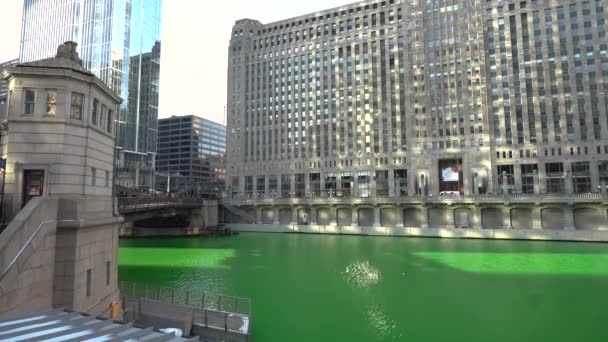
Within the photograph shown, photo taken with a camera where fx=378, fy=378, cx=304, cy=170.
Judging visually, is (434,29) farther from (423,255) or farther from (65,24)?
(65,24)

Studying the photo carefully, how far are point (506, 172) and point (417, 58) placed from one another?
138ft

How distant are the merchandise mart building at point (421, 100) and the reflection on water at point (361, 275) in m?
63.8

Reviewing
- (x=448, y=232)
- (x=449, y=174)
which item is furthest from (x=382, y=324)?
(x=449, y=174)

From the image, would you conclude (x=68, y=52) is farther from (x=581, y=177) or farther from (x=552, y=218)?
(x=581, y=177)

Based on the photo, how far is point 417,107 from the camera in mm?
113625

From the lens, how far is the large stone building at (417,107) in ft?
323

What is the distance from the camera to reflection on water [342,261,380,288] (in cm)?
4046

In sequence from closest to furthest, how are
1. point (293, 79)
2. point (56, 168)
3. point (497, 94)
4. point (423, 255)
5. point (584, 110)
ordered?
point (56, 168) → point (423, 255) → point (584, 110) → point (497, 94) → point (293, 79)

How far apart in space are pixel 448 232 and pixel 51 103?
87042 mm

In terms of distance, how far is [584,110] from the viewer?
9694 centimetres

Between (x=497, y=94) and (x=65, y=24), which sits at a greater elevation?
(x=65, y=24)

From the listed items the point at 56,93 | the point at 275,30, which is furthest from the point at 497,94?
the point at 56,93

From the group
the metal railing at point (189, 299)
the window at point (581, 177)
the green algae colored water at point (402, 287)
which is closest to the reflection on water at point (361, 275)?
the green algae colored water at point (402, 287)

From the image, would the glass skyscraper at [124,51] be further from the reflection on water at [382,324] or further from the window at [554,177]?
the window at [554,177]
